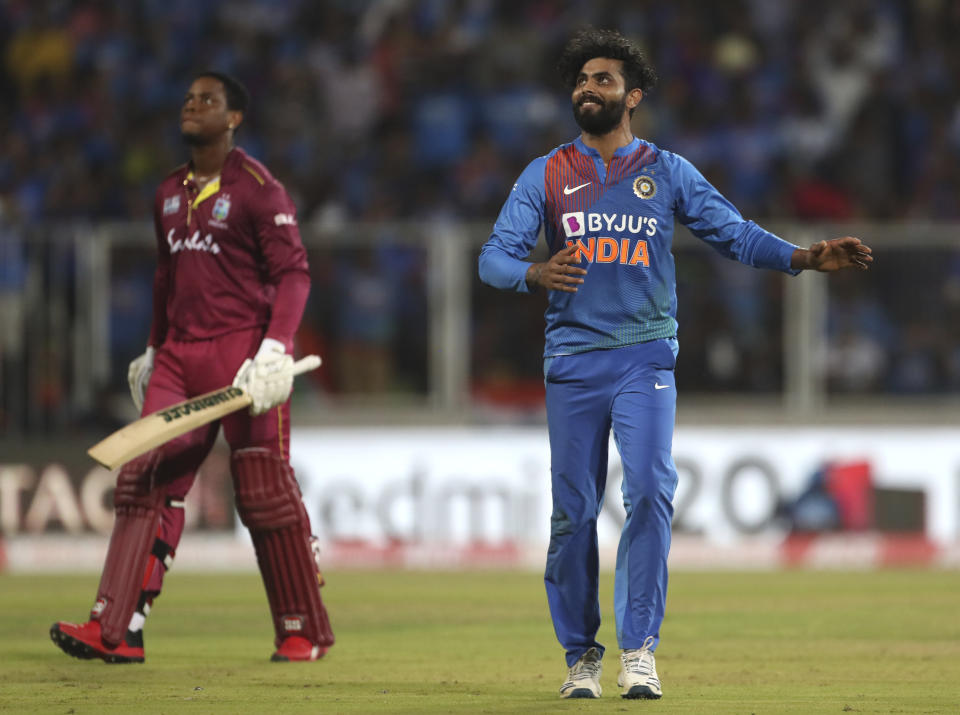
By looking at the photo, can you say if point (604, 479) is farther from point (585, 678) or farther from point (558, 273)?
point (558, 273)

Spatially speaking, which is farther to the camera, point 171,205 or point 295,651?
point 171,205

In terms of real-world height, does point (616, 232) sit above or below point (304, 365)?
above

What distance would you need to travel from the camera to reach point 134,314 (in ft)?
44.2

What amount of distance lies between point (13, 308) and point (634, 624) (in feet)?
27.3

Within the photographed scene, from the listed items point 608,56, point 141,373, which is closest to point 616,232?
point 608,56

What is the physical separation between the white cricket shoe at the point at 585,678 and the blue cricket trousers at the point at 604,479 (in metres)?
0.03

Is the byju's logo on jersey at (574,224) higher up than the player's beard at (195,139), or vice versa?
the player's beard at (195,139)

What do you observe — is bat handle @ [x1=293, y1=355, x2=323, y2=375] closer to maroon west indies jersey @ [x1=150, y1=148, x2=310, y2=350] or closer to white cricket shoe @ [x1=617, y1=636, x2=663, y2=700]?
maroon west indies jersey @ [x1=150, y1=148, x2=310, y2=350]

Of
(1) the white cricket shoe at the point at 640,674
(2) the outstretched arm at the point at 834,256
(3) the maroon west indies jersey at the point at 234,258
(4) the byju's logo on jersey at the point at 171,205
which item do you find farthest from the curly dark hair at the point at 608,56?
(1) the white cricket shoe at the point at 640,674

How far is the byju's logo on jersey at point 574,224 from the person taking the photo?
6562 mm

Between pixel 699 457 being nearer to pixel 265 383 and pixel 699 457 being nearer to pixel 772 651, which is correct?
pixel 772 651

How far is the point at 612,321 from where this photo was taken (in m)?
6.53

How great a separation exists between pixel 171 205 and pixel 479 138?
798 cm

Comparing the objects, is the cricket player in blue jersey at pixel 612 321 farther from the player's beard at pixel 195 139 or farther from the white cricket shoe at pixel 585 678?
the player's beard at pixel 195 139
